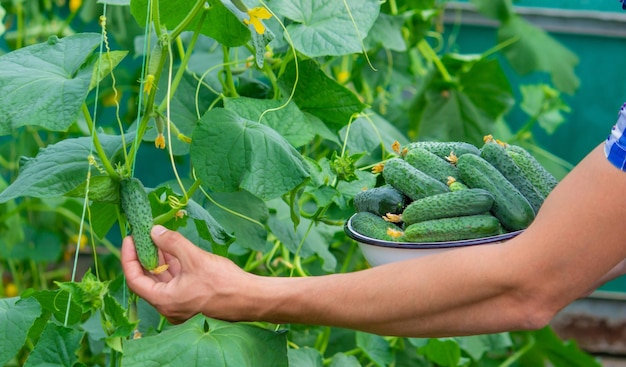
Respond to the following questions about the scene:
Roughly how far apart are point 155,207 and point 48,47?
0.29 meters

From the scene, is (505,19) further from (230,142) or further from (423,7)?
(230,142)

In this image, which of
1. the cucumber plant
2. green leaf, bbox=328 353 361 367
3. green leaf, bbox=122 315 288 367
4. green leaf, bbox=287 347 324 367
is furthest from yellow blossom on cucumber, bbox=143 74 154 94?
green leaf, bbox=328 353 361 367

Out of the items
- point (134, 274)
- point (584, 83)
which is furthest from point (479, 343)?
point (584, 83)

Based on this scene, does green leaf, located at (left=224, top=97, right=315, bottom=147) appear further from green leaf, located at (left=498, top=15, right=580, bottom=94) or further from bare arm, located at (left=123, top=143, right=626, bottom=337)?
green leaf, located at (left=498, top=15, right=580, bottom=94)

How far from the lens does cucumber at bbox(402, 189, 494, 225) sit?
1.29m

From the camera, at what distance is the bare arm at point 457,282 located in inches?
43.9

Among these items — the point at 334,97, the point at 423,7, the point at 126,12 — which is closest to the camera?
the point at 334,97

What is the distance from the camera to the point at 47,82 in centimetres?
134

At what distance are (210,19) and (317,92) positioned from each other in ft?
1.11

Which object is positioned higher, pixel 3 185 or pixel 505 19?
pixel 505 19

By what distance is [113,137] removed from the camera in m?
1.58

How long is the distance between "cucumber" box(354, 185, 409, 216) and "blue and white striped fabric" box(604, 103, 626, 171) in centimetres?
35

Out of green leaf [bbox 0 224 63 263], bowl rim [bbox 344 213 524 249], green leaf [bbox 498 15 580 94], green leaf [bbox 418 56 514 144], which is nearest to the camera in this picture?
bowl rim [bbox 344 213 524 249]

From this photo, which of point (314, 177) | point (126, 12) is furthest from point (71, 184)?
point (126, 12)
